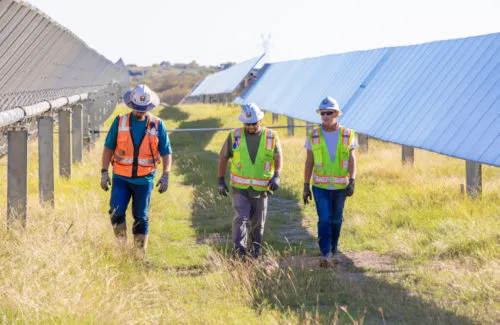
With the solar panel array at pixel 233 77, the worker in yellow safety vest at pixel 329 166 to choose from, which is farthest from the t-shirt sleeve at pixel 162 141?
the solar panel array at pixel 233 77

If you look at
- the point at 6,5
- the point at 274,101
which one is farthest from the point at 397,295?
the point at 274,101

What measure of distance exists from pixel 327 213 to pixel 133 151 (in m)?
2.10

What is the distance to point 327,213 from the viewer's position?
8.33 m

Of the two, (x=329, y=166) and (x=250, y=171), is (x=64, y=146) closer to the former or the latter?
(x=250, y=171)

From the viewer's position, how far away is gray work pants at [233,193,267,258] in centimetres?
822

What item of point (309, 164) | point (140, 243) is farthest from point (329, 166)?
point (140, 243)

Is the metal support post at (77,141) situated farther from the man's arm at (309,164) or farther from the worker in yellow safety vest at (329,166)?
the worker in yellow safety vest at (329,166)

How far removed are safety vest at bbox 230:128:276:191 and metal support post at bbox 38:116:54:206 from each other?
3986mm

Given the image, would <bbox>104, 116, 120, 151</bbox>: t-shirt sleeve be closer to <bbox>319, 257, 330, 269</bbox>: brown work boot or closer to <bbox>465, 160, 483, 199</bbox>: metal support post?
<bbox>319, 257, 330, 269</bbox>: brown work boot

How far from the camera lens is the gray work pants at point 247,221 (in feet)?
27.0

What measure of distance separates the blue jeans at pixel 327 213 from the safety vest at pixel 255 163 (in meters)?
0.60

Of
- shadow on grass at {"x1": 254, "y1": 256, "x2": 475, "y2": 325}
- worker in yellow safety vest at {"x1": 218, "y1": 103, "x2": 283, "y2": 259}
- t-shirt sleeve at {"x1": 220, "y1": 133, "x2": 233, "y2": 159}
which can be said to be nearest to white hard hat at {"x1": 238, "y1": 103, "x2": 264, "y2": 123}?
worker in yellow safety vest at {"x1": 218, "y1": 103, "x2": 283, "y2": 259}

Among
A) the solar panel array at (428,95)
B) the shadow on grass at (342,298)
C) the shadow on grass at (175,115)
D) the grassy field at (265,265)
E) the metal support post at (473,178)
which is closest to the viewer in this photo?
the grassy field at (265,265)

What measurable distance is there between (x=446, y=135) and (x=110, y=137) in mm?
5458
